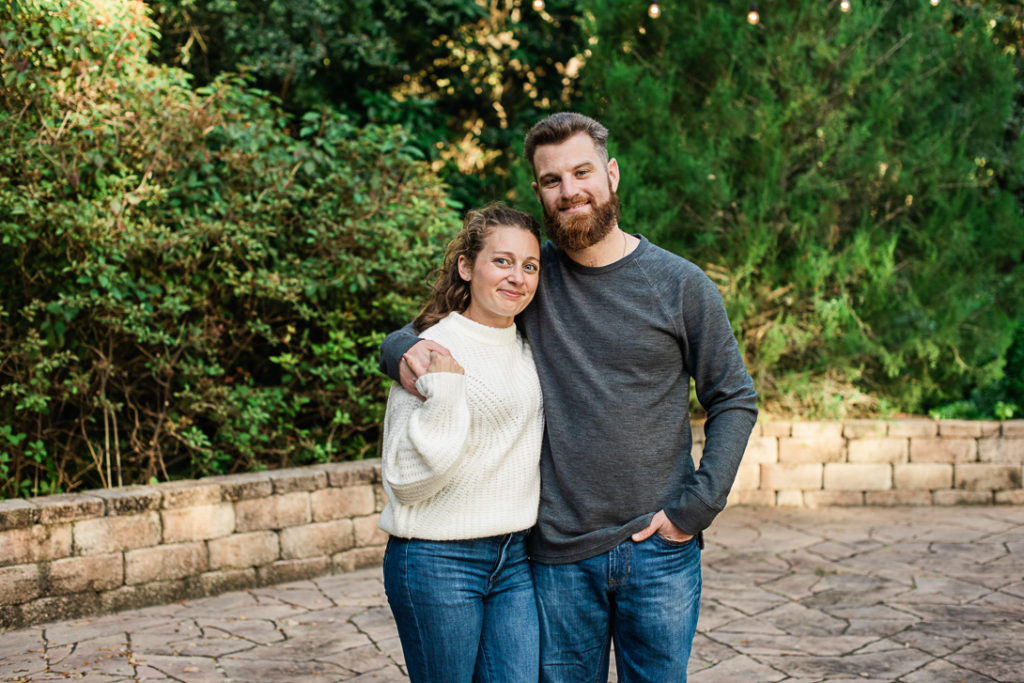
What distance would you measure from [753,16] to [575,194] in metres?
4.94

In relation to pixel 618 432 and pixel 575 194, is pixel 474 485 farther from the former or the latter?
pixel 575 194

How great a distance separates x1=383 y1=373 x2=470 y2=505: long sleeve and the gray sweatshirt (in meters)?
0.20

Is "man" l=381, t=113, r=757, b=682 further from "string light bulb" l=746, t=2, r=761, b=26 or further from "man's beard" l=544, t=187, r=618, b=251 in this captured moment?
"string light bulb" l=746, t=2, r=761, b=26

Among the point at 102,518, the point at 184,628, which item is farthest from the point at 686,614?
the point at 102,518

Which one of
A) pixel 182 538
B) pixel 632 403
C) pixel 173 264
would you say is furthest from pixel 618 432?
pixel 173 264

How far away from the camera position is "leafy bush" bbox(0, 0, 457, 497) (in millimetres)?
4660

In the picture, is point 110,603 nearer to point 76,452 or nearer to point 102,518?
point 102,518

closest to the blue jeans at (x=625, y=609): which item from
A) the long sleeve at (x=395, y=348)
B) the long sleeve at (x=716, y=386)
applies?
the long sleeve at (x=716, y=386)

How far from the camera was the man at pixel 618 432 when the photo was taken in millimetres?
2117

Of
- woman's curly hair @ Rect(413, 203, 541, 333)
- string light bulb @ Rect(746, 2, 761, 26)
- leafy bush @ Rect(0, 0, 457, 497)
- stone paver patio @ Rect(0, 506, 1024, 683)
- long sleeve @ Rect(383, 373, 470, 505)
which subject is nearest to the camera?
long sleeve @ Rect(383, 373, 470, 505)

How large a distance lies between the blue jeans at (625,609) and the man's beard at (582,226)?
723mm

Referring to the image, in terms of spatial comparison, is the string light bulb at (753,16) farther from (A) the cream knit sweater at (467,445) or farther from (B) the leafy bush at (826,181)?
(A) the cream knit sweater at (467,445)

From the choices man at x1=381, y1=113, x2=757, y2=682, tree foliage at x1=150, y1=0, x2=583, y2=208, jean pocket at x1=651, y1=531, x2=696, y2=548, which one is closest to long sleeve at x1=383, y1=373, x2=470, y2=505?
man at x1=381, y1=113, x2=757, y2=682

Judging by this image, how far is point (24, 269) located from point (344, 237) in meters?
1.74
